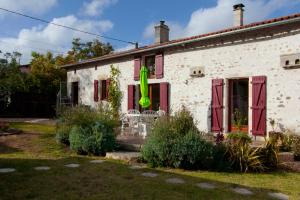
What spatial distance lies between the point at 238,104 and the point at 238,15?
154 inches

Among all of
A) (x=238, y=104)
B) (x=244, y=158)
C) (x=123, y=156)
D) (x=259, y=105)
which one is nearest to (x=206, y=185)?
(x=244, y=158)

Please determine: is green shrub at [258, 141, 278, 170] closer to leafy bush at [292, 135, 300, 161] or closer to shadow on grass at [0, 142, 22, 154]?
leafy bush at [292, 135, 300, 161]

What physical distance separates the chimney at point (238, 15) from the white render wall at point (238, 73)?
2237 millimetres

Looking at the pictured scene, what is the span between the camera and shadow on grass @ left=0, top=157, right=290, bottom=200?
16.0 ft

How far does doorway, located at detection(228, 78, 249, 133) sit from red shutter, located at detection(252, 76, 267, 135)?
482 millimetres

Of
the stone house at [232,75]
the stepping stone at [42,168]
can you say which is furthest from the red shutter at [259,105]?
the stepping stone at [42,168]

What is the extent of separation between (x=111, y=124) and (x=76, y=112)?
1069 mm

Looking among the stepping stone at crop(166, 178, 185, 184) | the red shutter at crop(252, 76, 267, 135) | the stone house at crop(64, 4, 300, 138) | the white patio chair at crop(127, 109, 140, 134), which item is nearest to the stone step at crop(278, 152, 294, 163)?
the stone house at crop(64, 4, 300, 138)

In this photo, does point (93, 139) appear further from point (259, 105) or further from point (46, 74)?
point (46, 74)

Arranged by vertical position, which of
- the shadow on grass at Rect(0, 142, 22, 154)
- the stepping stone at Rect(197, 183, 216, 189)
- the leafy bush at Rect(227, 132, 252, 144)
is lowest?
the stepping stone at Rect(197, 183, 216, 189)

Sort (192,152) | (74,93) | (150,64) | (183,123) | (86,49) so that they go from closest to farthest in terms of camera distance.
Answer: (192,152), (183,123), (150,64), (74,93), (86,49)

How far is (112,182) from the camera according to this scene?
5.62m

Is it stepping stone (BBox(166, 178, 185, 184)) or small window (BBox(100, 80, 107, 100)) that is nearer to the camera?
stepping stone (BBox(166, 178, 185, 184))

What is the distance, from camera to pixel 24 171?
20.5 ft
